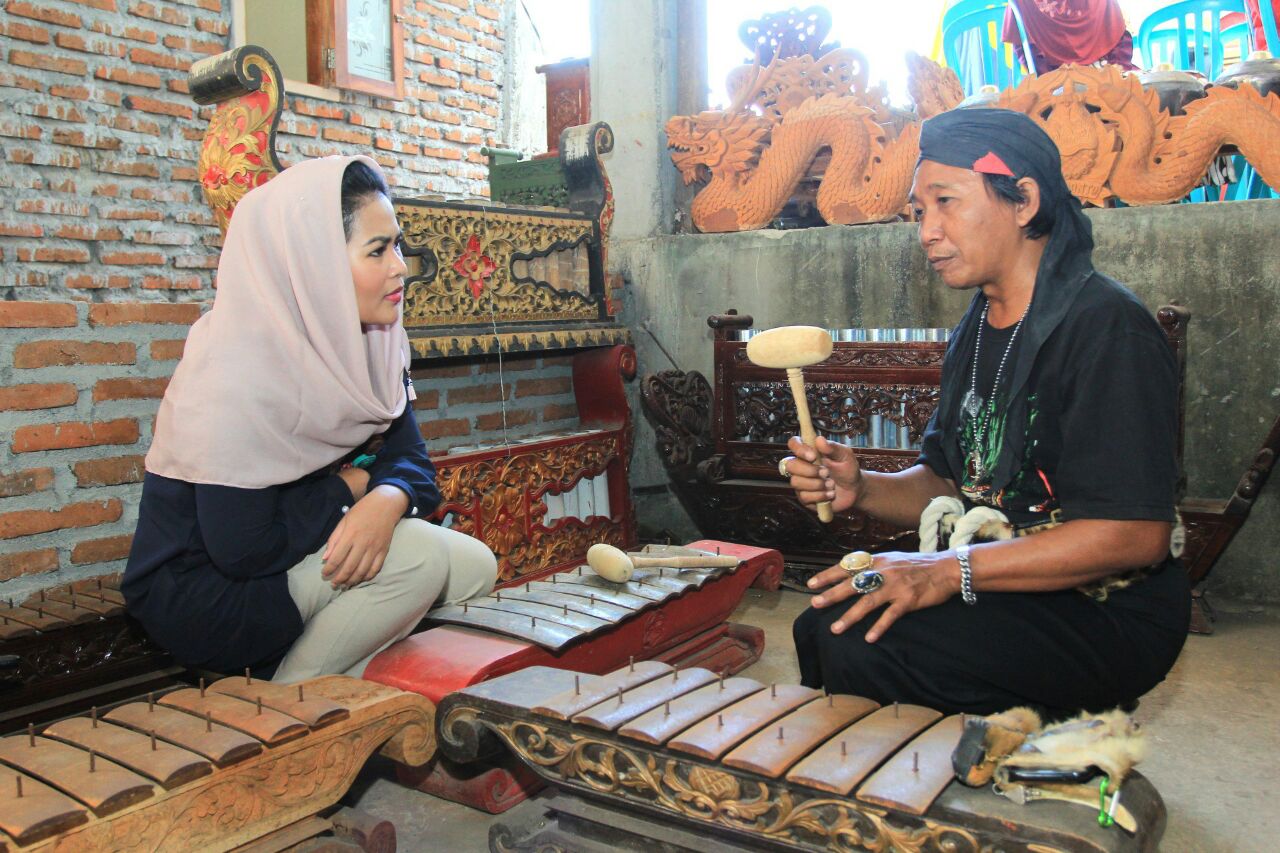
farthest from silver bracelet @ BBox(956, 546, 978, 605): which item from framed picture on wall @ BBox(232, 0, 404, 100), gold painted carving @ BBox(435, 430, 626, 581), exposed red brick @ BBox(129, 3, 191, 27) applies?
framed picture on wall @ BBox(232, 0, 404, 100)

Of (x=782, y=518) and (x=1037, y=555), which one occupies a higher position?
(x=1037, y=555)

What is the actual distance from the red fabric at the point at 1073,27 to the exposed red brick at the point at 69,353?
431 centimetres

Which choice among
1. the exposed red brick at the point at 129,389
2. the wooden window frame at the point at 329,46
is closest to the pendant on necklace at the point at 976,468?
the exposed red brick at the point at 129,389

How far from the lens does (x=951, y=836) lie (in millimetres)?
1507

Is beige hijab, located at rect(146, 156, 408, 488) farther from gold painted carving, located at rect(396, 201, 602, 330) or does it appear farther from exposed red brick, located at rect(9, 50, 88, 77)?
exposed red brick, located at rect(9, 50, 88, 77)

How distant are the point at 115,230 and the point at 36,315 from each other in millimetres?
2836

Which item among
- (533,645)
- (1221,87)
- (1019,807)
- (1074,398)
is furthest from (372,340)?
(1221,87)

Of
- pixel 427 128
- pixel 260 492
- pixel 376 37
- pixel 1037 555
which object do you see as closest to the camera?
pixel 1037 555

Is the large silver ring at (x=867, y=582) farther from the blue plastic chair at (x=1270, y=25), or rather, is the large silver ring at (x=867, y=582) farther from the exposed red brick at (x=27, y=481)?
the blue plastic chair at (x=1270, y=25)

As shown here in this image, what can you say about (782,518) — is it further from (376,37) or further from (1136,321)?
(376,37)

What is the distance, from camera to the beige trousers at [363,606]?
2.52 m

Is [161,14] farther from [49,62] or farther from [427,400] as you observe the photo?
[427,400]

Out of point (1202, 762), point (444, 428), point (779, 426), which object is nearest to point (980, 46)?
point (779, 426)

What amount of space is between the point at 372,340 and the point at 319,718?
3.66 feet
